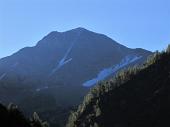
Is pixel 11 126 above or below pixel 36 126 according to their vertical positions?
above

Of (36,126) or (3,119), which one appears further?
(36,126)

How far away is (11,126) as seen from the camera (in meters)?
67.4

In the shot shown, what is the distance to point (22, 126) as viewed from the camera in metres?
69.6

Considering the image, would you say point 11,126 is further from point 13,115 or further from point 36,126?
point 36,126

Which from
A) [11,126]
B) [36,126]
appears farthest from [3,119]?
[36,126]

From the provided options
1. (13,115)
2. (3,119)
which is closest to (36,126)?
(13,115)

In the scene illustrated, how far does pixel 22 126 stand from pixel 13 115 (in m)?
6.11

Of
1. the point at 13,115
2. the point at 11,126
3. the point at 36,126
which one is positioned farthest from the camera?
the point at 36,126

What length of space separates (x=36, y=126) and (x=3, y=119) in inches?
711

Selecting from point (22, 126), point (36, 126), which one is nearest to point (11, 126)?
point (22, 126)

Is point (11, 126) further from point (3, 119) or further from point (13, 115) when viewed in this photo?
point (13, 115)

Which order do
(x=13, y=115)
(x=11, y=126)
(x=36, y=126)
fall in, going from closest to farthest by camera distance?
(x=11, y=126) → (x=13, y=115) → (x=36, y=126)

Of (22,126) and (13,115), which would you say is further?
(13,115)

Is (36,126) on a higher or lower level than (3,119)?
lower
